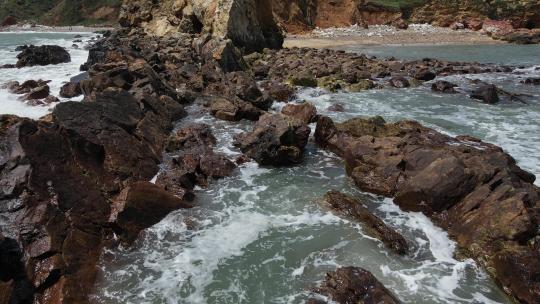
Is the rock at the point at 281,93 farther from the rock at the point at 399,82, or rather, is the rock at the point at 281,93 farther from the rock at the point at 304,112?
the rock at the point at 399,82

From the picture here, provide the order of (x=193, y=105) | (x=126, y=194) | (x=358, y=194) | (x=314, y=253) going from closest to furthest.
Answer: (x=314, y=253)
(x=126, y=194)
(x=358, y=194)
(x=193, y=105)

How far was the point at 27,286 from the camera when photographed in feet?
26.4

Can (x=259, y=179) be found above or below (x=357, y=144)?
below

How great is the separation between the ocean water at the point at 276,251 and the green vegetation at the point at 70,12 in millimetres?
121869

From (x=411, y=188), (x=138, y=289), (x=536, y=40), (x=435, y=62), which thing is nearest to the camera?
(x=138, y=289)

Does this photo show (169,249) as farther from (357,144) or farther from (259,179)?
(357,144)

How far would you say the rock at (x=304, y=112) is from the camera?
62.5 feet

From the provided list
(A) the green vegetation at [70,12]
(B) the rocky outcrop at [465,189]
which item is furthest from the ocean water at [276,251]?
(A) the green vegetation at [70,12]

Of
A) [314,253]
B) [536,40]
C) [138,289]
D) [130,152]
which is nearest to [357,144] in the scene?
[314,253]

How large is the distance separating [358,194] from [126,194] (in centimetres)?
640

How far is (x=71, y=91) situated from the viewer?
2294 cm

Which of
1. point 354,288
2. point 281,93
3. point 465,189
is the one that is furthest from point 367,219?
point 281,93

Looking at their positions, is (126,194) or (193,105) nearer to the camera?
(126,194)

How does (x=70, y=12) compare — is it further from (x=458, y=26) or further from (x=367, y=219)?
(x=367, y=219)
